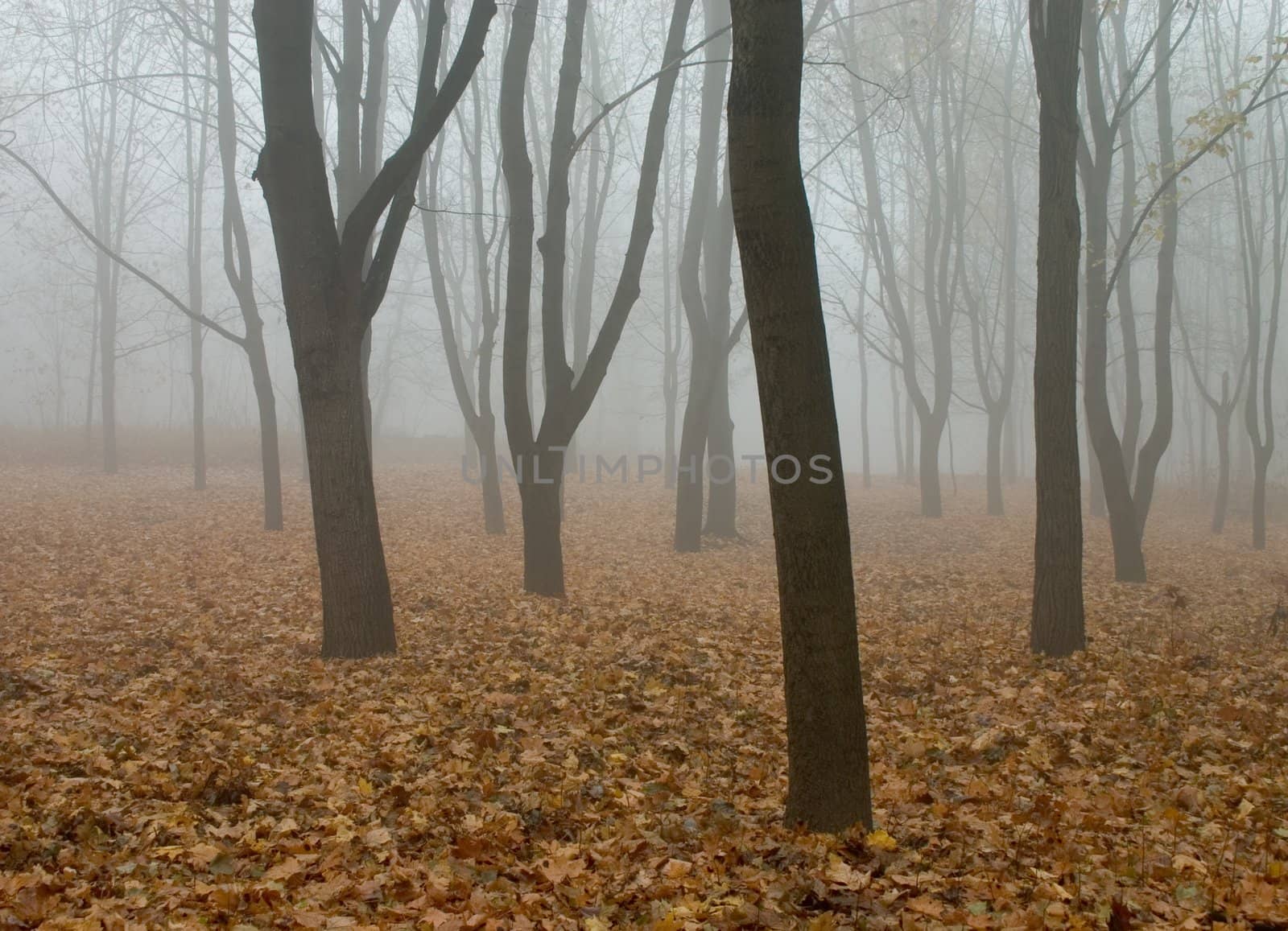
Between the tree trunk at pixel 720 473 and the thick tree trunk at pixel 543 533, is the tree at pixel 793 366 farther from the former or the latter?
the tree trunk at pixel 720 473

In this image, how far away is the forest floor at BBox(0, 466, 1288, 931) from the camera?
3.32 metres

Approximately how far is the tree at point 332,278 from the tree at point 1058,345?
4.36m

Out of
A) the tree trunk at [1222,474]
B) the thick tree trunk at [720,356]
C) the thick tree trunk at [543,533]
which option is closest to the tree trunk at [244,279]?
the thick tree trunk at [543,533]

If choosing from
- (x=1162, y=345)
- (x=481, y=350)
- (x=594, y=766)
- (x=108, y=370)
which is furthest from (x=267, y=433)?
(x=1162, y=345)

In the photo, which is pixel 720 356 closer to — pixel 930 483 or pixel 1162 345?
pixel 1162 345

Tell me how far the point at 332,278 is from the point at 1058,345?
5440mm

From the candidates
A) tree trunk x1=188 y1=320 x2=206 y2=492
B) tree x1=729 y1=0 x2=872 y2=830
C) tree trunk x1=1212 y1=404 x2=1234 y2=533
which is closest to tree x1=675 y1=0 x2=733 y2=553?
tree x1=729 y1=0 x2=872 y2=830

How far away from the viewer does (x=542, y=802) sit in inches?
169

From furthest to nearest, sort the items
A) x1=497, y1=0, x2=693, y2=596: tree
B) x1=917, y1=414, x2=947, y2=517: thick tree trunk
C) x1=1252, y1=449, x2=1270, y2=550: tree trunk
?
x1=917, y1=414, x2=947, y2=517: thick tree trunk, x1=1252, y1=449, x2=1270, y2=550: tree trunk, x1=497, y1=0, x2=693, y2=596: tree

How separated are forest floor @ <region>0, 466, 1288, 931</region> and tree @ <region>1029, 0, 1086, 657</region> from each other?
44cm

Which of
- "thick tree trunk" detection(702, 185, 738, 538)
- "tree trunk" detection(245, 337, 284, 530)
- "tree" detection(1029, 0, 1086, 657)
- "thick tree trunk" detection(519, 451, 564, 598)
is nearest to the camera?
"tree" detection(1029, 0, 1086, 657)

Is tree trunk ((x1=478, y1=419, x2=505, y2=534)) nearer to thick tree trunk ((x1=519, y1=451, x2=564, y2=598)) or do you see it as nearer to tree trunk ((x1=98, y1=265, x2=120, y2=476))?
thick tree trunk ((x1=519, y1=451, x2=564, y2=598))

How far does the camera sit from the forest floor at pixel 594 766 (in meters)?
3.32

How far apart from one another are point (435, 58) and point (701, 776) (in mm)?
5480
